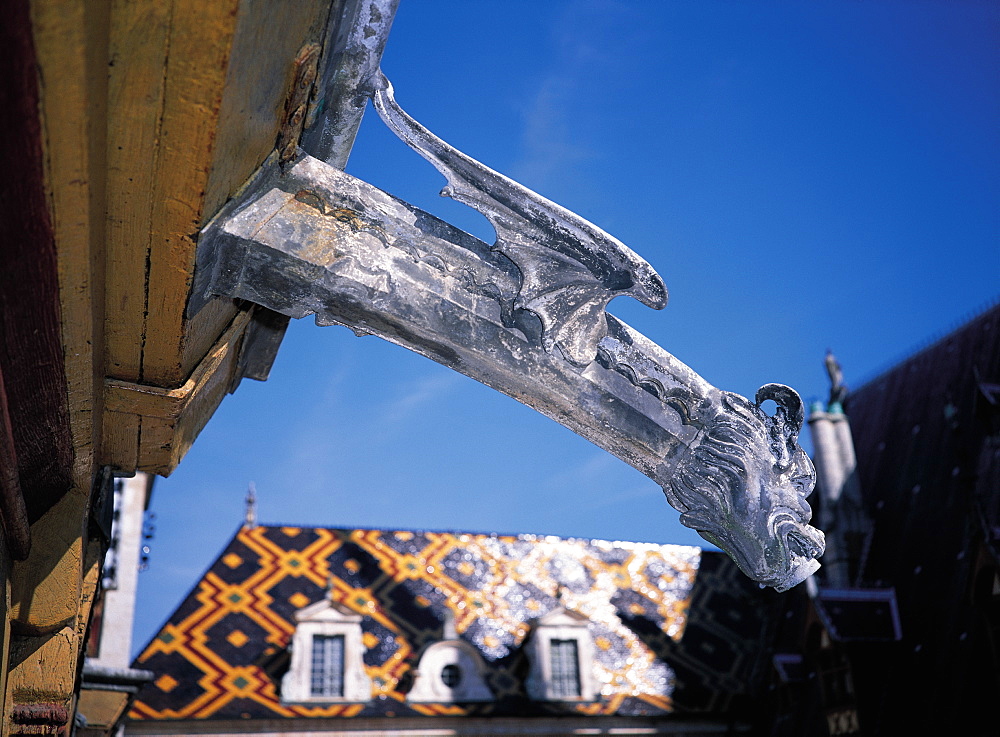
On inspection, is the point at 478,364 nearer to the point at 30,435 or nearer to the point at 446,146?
the point at 446,146

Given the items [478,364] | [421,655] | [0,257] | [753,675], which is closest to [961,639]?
[753,675]

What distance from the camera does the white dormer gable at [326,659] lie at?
17.0 m

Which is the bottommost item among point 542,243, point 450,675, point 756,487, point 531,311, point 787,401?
point 756,487

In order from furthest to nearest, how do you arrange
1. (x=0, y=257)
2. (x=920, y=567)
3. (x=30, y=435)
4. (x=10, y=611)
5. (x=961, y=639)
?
(x=920, y=567) < (x=961, y=639) < (x=10, y=611) < (x=30, y=435) < (x=0, y=257)

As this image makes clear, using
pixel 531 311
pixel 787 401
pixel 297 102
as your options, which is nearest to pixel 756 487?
pixel 787 401

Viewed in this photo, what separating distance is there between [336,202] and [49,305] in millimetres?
661

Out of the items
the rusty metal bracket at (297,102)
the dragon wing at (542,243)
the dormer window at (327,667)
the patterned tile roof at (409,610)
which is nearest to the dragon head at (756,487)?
the dragon wing at (542,243)

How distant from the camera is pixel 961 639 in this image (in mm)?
14438

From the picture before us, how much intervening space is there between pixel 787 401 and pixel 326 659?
16068mm

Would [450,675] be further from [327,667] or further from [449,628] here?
[327,667]

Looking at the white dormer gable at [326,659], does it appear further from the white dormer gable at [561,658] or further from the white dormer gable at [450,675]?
the white dormer gable at [561,658]

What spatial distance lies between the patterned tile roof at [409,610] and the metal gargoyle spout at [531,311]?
50.7 ft

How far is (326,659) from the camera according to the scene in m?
17.4

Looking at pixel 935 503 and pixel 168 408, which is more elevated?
pixel 935 503
